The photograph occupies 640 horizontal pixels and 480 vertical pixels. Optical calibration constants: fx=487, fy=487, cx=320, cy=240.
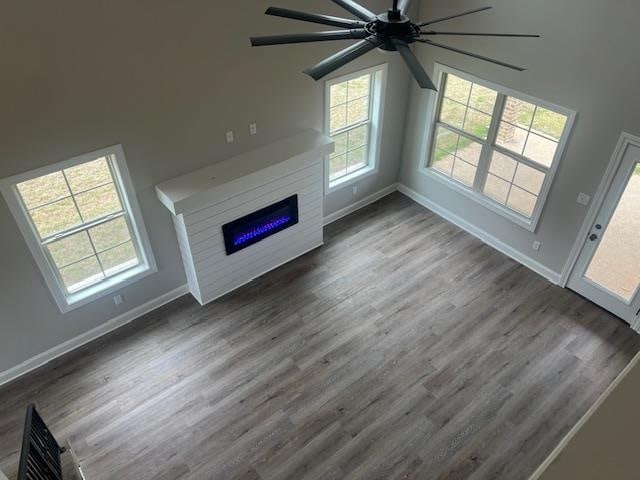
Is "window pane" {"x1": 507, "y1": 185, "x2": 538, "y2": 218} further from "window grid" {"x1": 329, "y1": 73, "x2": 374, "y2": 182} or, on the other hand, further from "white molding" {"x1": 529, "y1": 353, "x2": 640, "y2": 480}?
"white molding" {"x1": 529, "y1": 353, "x2": 640, "y2": 480}

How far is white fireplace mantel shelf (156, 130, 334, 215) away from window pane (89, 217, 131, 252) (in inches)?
19.7

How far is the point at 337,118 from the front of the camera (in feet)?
20.3

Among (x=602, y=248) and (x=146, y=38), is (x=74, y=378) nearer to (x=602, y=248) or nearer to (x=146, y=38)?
(x=146, y=38)

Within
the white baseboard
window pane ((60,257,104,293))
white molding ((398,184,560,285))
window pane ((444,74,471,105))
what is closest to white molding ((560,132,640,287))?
white molding ((398,184,560,285))

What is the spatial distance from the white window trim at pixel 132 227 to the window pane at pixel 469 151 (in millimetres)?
4083

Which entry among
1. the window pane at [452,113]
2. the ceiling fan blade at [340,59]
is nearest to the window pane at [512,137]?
the window pane at [452,113]

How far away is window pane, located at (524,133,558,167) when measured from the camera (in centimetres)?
537

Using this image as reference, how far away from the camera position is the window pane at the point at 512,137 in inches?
221

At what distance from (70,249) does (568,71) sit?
17.2ft

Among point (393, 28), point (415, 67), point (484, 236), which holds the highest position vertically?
point (393, 28)

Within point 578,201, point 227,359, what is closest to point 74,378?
point 227,359

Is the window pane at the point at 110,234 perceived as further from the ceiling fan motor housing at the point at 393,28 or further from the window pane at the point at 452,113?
the window pane at the point at 452,113

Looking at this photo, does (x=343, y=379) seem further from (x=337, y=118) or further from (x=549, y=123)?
(x=549, y=123)

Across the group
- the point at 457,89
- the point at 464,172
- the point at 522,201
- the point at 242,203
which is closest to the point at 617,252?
the point at 522,201
